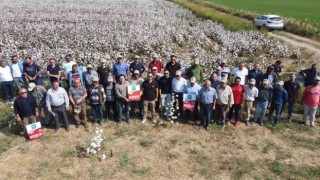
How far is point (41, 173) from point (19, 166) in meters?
0.91

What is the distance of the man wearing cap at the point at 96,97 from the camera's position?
40.7ft

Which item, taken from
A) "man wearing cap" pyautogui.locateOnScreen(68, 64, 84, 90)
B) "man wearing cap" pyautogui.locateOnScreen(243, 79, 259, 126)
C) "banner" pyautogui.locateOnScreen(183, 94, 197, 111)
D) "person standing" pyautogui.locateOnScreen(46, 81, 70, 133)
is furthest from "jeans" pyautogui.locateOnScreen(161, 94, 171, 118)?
"person standing" pyautogui.locateOnScreen(46, 81, 70, 133)

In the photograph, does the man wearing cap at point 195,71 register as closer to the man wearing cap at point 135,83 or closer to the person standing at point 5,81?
the man wearing cap at point 135,83

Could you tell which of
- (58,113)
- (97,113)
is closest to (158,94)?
(97,113)

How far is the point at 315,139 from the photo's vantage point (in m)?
12.4

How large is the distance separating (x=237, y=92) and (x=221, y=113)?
108 cm

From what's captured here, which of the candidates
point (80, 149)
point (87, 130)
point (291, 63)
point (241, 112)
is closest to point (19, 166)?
point (80, 149)

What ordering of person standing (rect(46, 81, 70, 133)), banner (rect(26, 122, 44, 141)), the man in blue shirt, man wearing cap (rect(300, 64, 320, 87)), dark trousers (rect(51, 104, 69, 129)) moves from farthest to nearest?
man wearing cap (rect(300, 64, 320, 87))
the man in blue shirt
dark trousers (rect(51, 104, 69, 129))
person standing (rect(46, 81, 70, 133))
banner (rect(26, 122, 44, 141))

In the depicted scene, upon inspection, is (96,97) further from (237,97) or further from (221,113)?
(237,97)

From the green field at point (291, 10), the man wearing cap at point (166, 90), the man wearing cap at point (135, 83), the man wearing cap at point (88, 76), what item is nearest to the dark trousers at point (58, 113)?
the man wearing cap at point (88, 76)

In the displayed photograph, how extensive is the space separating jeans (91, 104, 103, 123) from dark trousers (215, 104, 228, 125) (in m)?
4.71

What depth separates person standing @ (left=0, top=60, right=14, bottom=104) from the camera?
13898 millimetres

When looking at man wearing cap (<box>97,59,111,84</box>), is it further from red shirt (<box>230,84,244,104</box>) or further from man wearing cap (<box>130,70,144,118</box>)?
red shirt (<box>230,84,244,104</box>)

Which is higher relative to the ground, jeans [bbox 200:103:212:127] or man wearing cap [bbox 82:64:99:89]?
man wearing cap [bbox 82:64:99:89]
